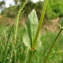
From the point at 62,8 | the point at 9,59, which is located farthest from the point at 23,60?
the point at 62,8

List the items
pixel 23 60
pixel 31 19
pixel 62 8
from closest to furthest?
pixel 31 19, pixel 23 60, pixel 62 8

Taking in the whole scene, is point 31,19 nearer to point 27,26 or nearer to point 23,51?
point 27,26

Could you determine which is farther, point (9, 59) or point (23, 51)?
point (23, 51)

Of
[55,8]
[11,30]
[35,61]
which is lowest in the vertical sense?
[55,8]

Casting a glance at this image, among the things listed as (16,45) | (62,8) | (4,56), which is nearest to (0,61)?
(4,56)

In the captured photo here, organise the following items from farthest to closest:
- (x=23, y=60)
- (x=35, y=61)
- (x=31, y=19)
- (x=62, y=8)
Result: (x=62, y=8) < (x=35, y=61) < (x=23, y=60) < (x=31, y=19)

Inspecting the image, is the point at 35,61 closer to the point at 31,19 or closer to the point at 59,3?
the point at 31,19

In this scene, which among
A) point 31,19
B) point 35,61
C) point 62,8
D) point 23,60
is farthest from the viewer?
point 62,8

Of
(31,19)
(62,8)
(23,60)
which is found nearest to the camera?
(31,19)

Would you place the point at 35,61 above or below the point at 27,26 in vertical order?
below
